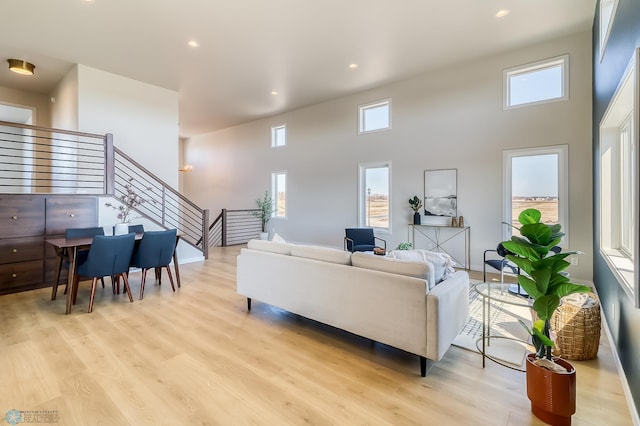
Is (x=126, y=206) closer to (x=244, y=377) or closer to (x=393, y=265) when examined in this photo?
(x=244, y=377)

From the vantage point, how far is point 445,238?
19.4ft

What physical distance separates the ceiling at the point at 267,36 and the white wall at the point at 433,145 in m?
0.45

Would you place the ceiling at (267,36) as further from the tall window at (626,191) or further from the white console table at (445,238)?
the white console table at (445,238)

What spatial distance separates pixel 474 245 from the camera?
5590 mm

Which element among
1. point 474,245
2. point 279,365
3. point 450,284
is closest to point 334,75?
point 474,245

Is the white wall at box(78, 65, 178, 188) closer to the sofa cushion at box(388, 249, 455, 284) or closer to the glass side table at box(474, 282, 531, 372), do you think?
the sofa cushion at box(388, 249, 455, 284)

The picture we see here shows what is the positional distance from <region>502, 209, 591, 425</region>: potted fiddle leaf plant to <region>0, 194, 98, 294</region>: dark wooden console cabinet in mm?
5828

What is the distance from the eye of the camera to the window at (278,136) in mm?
8897

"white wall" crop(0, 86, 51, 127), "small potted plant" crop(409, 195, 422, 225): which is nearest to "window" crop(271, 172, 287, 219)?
"small potted plant" crop(409, 195, 422, 225)

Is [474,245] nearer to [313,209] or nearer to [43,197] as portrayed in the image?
[313,209]

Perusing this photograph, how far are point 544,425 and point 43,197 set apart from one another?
6.20m

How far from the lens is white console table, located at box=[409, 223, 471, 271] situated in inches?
223

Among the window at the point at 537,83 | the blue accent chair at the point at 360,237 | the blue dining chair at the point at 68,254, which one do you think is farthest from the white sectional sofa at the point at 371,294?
the window at the point at 537,83

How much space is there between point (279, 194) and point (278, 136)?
1.75 metres
